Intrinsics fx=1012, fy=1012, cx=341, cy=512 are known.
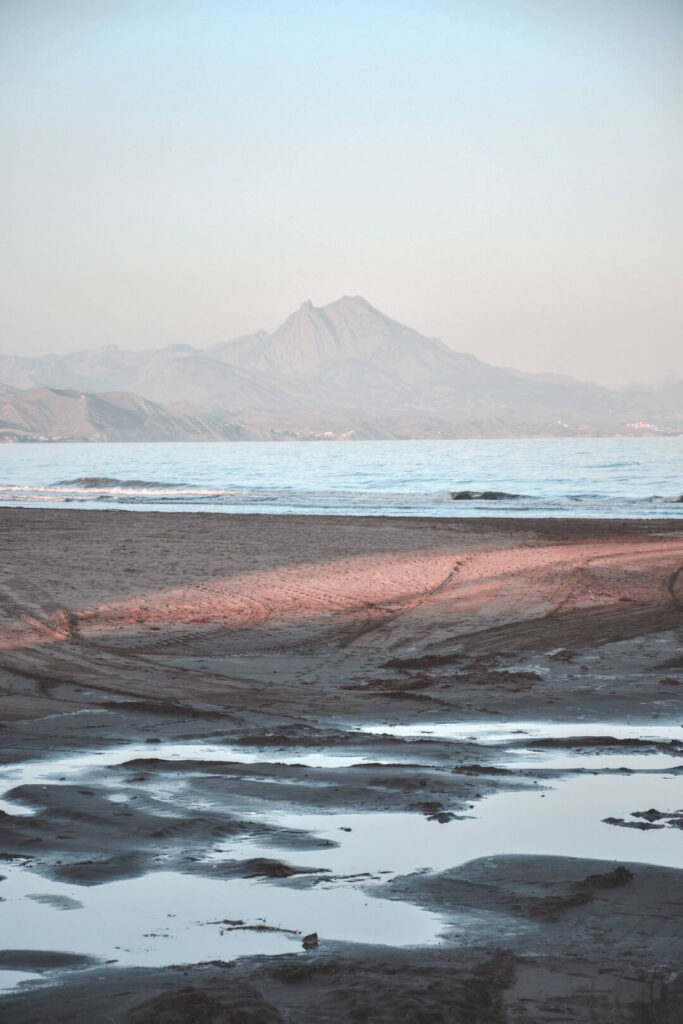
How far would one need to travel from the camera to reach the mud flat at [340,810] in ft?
9.91

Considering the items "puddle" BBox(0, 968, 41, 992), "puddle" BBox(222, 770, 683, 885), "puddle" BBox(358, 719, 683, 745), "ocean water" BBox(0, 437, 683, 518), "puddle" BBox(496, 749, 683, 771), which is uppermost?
"ocean water" BBox(0, 437, 683, 518)

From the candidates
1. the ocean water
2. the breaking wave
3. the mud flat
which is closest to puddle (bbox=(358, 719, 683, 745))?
the mud flat

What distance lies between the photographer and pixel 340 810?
483 cm

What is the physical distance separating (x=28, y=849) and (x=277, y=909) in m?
1.23

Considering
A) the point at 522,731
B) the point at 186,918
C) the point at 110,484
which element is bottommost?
the point at 522,731

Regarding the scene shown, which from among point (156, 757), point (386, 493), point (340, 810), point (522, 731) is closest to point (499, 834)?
point (340, 810)

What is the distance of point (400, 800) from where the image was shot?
4.97 m

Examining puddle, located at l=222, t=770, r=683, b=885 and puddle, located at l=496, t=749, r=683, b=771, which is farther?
puddle, located at l=496, t=749, r=683, b=771

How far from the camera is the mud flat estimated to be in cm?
302

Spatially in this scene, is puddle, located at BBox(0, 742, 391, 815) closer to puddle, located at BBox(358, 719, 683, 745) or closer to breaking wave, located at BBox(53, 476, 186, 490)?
puddle, located at BBox(358, 719, 683, 745)

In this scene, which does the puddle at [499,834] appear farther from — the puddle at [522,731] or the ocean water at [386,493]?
the ocean water at [386,493]

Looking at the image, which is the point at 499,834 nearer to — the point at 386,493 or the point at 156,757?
the point at 156,757

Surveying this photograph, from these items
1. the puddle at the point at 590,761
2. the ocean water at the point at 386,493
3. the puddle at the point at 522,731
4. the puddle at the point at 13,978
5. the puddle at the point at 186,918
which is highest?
the ocean water at the point at 386,493

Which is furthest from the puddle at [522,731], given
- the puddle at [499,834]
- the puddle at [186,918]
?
the puddle at [186,918]
